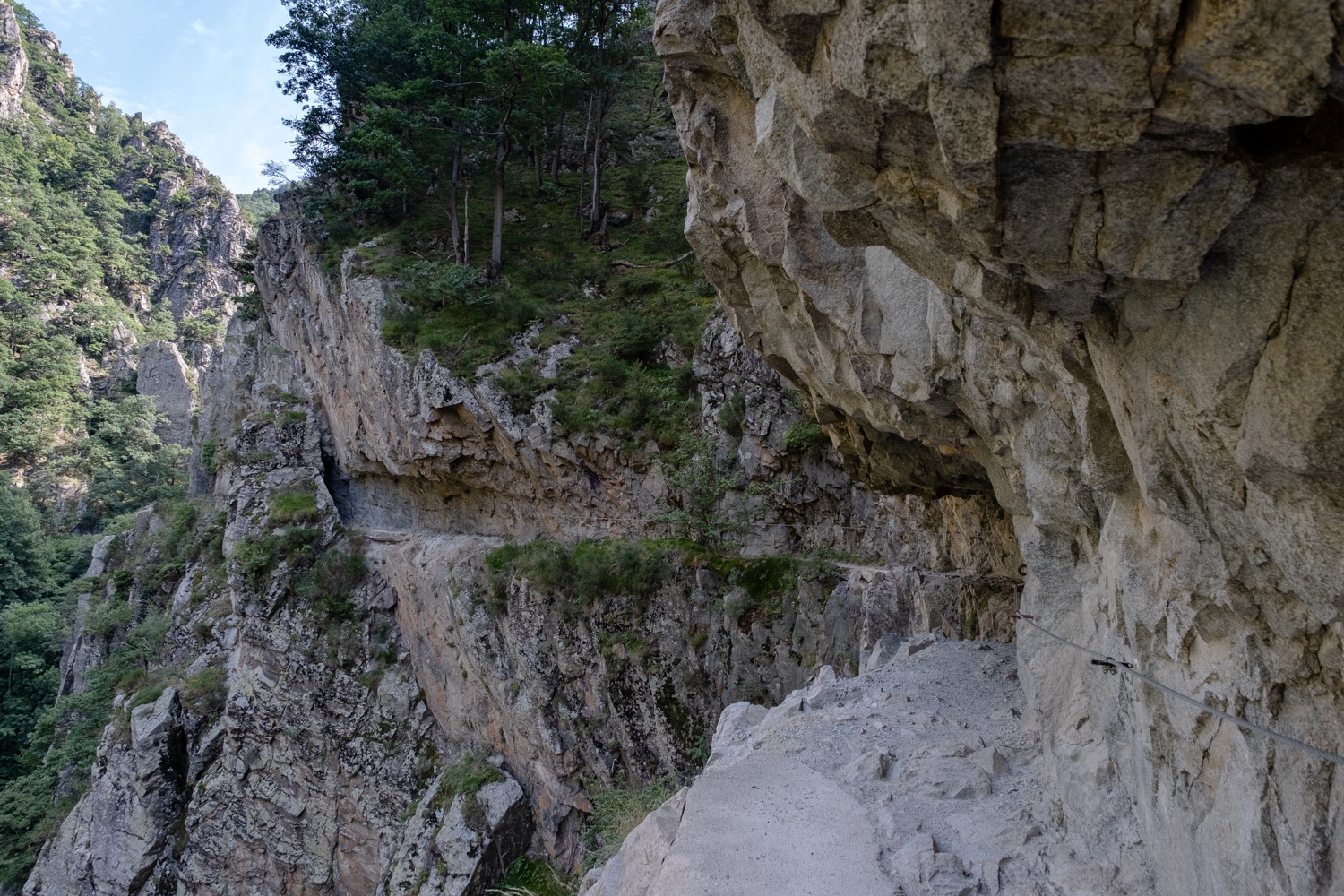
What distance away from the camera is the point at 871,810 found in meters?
5.66

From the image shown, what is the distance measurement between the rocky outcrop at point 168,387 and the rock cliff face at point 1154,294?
50054mm

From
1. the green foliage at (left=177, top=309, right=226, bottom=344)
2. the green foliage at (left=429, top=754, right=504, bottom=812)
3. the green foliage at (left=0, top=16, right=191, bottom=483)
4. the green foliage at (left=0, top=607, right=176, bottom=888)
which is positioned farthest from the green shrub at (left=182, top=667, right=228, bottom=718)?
the green foliage at (left=177, top=309, right=226, bottom=344)

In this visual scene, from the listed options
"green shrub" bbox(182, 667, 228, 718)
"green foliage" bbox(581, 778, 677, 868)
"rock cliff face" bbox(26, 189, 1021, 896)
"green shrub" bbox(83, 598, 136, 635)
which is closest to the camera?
"green foliage" bbox(581, 778, 677, 868)

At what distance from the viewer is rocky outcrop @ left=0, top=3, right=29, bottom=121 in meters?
49.7

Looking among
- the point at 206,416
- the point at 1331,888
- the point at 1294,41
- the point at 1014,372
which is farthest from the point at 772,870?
the point at 206,416

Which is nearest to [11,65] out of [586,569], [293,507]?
[293,507]

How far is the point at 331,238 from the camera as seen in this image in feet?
67.7

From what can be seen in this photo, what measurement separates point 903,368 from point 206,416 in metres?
31.1

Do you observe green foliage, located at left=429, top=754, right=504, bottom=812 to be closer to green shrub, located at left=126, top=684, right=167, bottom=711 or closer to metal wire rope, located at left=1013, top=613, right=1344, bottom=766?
green shrub, located at left=126, top=684, right=167, bottom=711

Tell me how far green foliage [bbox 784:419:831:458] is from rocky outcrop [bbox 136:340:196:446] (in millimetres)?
44053

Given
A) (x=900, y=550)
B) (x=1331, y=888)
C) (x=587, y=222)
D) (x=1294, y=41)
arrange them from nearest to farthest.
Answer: (x=1294, y=41)
(x=1331, y=888)
(x=900, y=550)
(x=587, y=222)

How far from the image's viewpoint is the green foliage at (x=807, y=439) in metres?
12.8

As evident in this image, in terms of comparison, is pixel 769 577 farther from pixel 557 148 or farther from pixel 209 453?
pixel 209 453

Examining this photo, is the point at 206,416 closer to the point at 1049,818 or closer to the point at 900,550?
the point at 900,550
